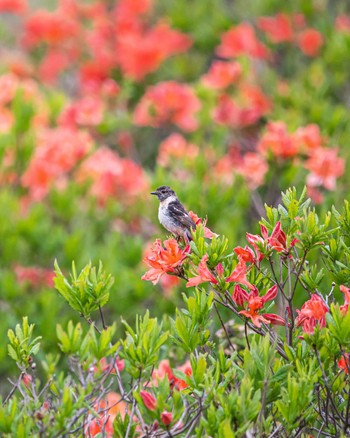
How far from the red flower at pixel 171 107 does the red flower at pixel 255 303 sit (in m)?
5.10

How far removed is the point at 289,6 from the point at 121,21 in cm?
212

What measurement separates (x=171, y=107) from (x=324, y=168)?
2615 millimetres

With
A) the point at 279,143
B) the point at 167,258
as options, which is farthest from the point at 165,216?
the point at 279,143

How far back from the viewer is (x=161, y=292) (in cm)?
559

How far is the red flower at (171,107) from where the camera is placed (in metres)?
7.57

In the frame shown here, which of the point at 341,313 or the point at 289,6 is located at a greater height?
the point at 341,313

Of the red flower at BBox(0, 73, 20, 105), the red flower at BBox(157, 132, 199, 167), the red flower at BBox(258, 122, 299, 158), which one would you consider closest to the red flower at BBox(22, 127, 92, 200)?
the red flower at BBox(0, 73, 20, 105)

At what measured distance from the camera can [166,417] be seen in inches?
91.0

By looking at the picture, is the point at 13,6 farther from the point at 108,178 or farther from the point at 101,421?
the point at 101,421

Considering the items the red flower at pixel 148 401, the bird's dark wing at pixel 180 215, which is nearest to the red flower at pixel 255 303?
the red flower at pixel 148 401

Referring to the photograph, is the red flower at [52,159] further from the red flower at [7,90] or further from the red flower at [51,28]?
the red flower at [51,28]

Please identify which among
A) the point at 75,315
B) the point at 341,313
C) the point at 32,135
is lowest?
the point at 75,315

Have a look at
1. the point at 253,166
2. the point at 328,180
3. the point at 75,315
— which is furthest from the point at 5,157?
the point at 328,180

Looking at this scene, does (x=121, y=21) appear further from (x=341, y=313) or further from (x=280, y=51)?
(x=341, y=313)
